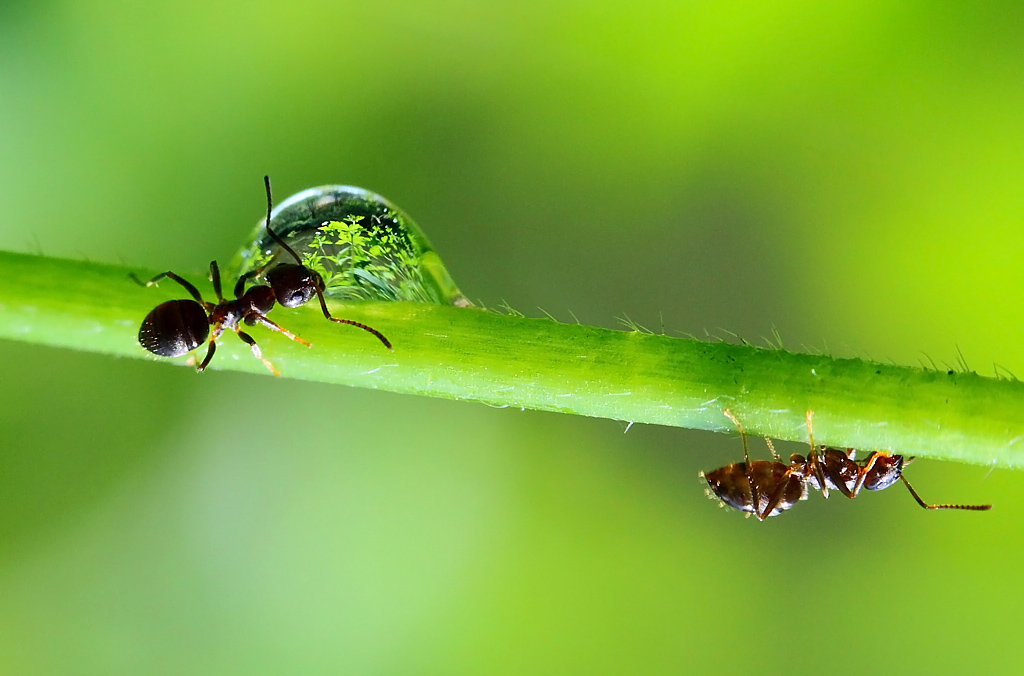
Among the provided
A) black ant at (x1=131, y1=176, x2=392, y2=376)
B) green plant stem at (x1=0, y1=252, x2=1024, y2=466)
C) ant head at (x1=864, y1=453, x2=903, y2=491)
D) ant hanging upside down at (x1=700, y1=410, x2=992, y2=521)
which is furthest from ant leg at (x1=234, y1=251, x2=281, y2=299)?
ant head at (x1=864, y1=453, x2=903, y2=491)

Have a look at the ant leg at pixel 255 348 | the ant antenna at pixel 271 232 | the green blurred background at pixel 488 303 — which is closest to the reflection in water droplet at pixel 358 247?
the ant antenna at pixel 271 232

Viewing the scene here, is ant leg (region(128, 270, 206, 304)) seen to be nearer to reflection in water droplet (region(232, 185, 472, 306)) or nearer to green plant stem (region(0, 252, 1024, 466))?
green plant stem (region(0, 252, 1024, 466))

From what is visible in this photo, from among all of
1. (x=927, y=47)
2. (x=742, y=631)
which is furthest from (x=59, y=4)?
(x=742, y=631)

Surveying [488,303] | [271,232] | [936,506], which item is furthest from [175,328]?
[936,506]

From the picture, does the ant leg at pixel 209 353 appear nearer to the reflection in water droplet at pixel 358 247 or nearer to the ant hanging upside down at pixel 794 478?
the reflection in water droplet at pixel 358 247

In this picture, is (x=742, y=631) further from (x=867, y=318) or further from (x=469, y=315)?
(x=469, y=315)

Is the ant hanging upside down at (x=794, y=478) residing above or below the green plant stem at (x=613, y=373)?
above

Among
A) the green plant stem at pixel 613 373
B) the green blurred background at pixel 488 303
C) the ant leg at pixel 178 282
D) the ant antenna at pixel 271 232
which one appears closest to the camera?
the green plant stem at pixel 613 373
